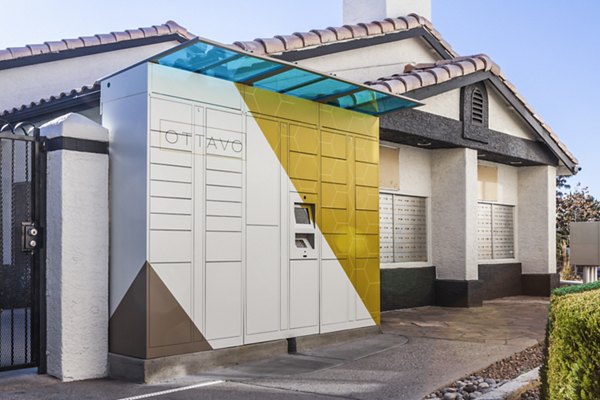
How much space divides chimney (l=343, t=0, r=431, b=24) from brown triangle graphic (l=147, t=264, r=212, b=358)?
992cm

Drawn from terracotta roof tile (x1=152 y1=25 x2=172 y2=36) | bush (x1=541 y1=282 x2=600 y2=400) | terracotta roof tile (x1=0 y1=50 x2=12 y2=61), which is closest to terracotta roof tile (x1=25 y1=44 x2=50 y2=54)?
terracotta roof tile (x1=0 y1=50 x2=12 y2=61)

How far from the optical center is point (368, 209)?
29.7ft

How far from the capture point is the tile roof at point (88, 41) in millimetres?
13461

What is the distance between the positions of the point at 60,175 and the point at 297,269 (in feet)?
9.68

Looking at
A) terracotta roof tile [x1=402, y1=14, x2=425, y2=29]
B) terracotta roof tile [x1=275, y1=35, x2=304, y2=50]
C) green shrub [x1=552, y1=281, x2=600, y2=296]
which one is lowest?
green shrub [x1=552, y1=281, x2=600, y2=296]

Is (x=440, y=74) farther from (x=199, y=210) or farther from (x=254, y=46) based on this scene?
(x=199, y=210)

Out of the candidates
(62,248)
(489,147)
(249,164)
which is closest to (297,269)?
(249,164)

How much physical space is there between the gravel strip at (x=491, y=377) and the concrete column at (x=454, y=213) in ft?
15.0

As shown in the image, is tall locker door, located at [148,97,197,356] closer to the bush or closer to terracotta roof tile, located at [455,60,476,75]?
the bush

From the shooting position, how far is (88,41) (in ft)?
44.9

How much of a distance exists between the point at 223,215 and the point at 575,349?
419 centimetres

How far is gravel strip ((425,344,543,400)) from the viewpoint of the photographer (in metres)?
5.77

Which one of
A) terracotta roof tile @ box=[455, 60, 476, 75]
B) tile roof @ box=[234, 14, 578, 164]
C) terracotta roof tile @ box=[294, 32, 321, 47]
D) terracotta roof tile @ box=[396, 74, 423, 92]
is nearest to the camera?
terracotta roof tile @ box=[396, 74, 423, 92]

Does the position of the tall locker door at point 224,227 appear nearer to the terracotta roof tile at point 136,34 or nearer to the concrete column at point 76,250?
the concrete column at point 76,250
